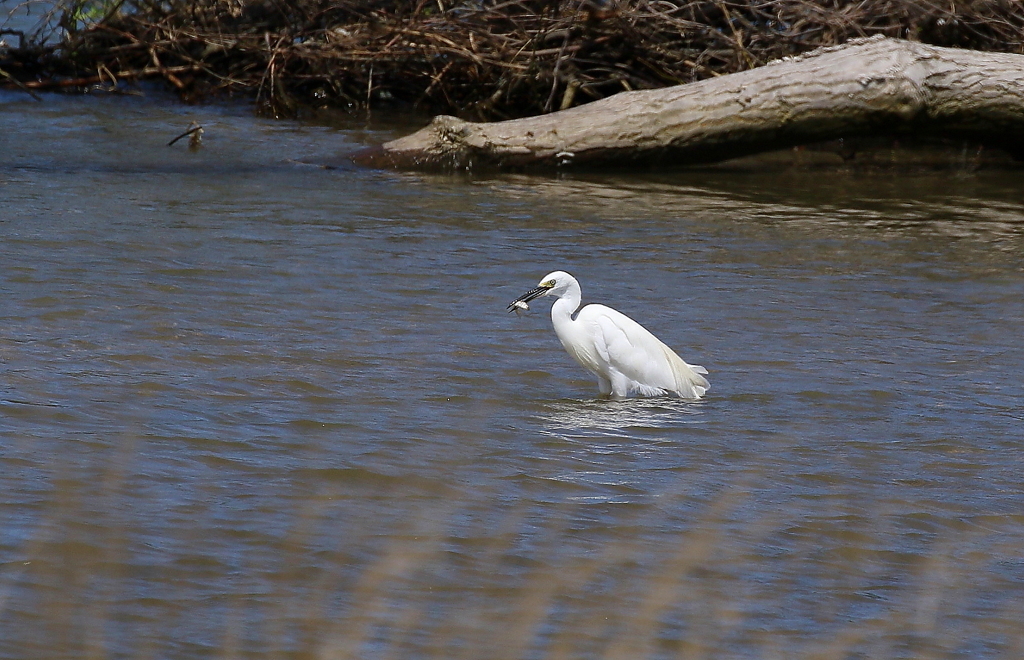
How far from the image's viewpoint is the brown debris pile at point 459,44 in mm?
10898

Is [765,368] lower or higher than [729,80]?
lower

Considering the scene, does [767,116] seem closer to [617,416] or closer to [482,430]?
[617,416]

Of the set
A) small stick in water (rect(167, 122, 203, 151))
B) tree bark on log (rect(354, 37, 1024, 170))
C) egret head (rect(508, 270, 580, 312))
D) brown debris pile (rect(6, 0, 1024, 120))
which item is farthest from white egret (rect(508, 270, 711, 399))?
brown debris pile (rect(6, 0, 1024, 120))

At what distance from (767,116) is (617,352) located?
438cm

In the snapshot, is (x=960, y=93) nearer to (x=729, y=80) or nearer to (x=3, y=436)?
(x=729, y=80)

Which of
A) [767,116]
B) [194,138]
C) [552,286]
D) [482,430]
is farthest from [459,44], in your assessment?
[482,430]

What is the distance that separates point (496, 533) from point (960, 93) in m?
6.81

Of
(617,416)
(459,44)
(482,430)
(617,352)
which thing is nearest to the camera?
(482,430)

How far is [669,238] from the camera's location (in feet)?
26.8

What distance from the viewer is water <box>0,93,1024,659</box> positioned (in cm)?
324

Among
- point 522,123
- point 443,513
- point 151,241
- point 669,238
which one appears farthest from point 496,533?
point 522,123

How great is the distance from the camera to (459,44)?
11.4 metres

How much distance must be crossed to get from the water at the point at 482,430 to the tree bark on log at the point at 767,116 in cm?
69

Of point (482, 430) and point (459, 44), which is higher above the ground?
point (459, 44)
